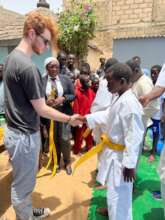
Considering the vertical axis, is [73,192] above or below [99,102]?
below

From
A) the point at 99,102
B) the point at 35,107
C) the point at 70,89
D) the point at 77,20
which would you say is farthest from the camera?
the point at 77,20

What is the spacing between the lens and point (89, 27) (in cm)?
917

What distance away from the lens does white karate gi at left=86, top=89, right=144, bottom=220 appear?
7.61 ft

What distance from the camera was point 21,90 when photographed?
Result: 85.2 inches

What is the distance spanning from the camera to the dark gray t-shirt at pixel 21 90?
208 centimetres

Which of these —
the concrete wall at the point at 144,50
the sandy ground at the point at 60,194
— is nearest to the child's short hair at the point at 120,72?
the sandy ground at the point at 60,194

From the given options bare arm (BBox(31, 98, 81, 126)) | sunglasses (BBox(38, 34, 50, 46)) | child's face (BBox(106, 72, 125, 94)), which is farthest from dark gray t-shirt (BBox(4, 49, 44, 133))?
child's face (BBox(106, 72, 125, 94))

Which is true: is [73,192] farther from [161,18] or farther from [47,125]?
[161,18]

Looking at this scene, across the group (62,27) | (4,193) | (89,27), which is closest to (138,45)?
(89,27)

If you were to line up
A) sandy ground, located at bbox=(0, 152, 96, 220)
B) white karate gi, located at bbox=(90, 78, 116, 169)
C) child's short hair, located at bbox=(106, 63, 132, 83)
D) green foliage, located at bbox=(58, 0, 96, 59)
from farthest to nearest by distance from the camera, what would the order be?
green foliage, located at bbox=(58, 0, 96, 59) → white karate gi, located at bbox=(90, 78, 116, 169) → sandy ground, located at bbox=(0, 152, 96, 220) → child's short hair, located at bbox=(106, 63, 132, 83)

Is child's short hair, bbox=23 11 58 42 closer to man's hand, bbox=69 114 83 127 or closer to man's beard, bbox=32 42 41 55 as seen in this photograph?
man's beard, bbox=32 42 41 55

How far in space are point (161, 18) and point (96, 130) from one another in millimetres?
13337

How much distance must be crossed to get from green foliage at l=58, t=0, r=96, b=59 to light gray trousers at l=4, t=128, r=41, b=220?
6.95 meters

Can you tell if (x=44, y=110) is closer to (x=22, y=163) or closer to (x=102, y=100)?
(x=22, y=163)
